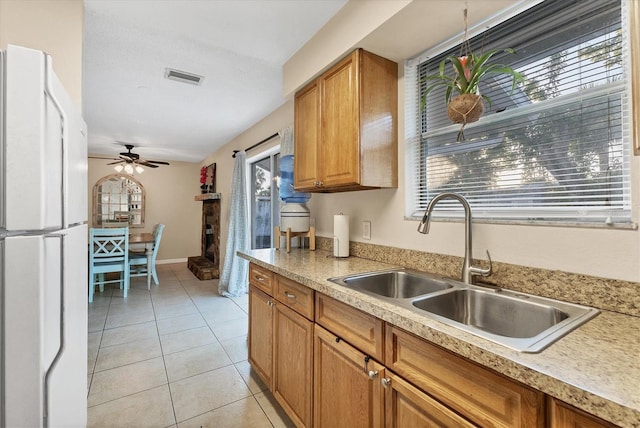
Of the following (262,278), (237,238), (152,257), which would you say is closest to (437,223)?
(262,278)

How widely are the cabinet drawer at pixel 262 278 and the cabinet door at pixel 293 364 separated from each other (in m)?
0.16

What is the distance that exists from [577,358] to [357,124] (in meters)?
1.35

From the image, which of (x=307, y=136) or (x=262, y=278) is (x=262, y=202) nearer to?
(x=307, y=136)

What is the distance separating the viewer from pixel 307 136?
2.11 m

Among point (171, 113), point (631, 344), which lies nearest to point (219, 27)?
point (171, 113)

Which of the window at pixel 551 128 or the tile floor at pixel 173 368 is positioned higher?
the window at pixel 551 128

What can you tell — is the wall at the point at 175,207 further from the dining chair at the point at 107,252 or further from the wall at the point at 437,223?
the wall at the point at 437,223

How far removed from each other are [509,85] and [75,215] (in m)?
1.91

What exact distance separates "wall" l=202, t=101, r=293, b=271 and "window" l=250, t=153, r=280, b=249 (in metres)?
0.30

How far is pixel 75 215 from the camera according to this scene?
40.3 inches

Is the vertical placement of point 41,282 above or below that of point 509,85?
below

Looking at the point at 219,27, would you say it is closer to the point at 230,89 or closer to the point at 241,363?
the point at 230,89

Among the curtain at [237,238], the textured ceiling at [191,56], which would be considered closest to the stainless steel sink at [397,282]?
the textured ceiling at [191,56]

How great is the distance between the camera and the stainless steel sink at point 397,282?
1.44 meters
